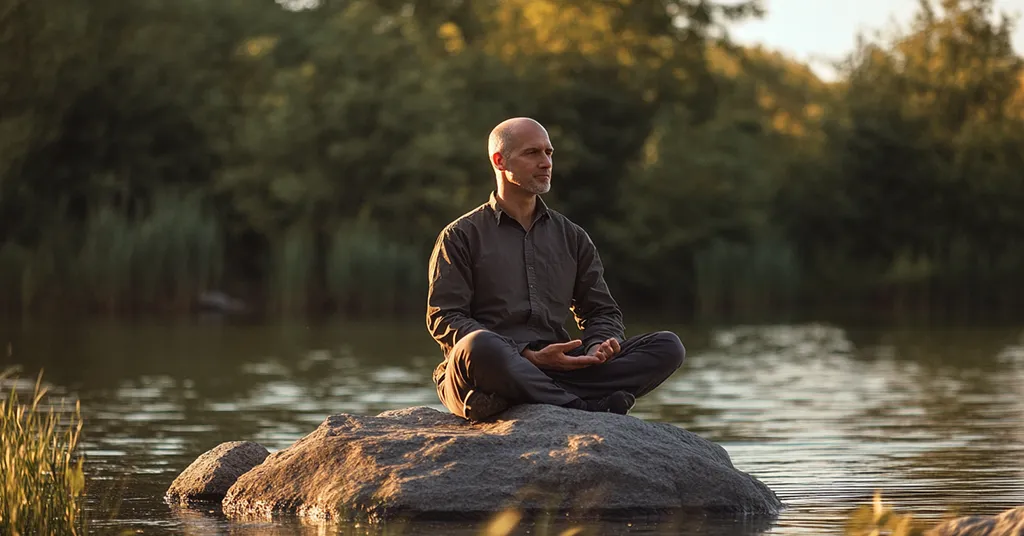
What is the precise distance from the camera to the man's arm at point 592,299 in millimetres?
8719

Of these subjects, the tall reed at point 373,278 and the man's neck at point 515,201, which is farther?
the tall reed at point 373,278

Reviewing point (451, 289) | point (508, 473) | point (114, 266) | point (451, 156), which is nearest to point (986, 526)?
point (508, 473)

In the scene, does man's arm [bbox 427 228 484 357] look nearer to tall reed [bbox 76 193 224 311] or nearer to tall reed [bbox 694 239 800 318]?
tall reed [bbox 76 193 224 311]

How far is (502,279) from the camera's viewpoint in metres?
8.43

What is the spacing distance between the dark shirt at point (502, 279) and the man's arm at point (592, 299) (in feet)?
0.24

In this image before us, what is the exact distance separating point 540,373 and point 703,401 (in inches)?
321

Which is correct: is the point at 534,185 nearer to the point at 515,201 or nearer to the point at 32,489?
the point at 515,201

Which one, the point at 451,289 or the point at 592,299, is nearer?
the point at 451,289

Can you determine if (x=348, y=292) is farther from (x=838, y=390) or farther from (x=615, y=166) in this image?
(x=838, y=390)

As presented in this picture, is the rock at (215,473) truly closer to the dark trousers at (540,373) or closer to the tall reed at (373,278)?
the dark trousers at (540,373)

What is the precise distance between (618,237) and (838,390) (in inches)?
1058

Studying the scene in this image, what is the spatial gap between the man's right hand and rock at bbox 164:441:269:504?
1765 mm

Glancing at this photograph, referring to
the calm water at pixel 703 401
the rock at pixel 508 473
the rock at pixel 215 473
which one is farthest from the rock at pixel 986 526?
the rock at pixel 215 473

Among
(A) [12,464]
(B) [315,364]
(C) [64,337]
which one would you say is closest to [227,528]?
(A) [12,464]
